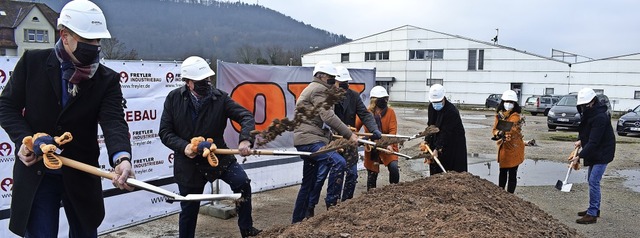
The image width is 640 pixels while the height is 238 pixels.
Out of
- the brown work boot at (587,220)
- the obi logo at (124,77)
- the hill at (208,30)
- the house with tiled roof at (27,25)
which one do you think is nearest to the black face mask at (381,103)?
the brown work boot at (587,220)

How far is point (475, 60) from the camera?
173 ft

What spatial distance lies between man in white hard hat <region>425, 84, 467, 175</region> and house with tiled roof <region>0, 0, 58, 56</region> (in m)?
53.5

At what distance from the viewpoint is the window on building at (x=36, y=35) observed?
54953 mm

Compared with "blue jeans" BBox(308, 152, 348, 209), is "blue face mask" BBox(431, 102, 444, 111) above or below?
above

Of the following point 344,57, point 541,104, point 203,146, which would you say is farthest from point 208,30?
point 203,146

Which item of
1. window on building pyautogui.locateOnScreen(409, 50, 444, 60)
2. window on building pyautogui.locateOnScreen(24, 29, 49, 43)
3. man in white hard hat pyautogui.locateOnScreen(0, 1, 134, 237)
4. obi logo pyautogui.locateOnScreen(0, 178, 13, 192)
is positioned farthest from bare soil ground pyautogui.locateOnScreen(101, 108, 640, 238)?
window on building pyautogui.locateOnScreen(24, 29, 49, 43)

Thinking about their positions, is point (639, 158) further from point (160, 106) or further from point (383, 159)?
point (160, 106)

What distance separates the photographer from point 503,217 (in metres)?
4.43

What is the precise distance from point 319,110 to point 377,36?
2132 inches

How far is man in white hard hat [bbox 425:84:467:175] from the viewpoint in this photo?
669 centimetres

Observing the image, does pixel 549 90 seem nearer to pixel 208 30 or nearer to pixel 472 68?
pixel 472 68

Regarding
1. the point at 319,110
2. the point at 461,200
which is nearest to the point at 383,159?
the point at 319,110

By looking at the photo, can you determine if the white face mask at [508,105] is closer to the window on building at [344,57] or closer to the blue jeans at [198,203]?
the blue jeans at [198,203]

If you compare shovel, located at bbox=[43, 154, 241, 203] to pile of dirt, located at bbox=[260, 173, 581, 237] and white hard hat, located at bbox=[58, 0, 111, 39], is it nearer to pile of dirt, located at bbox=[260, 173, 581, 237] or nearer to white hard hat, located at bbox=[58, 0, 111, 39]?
white hard hat, located at bbox=[58, 0, 111, 39]
